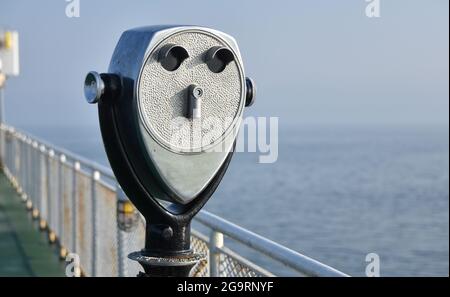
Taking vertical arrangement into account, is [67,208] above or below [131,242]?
below

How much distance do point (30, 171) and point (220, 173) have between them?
8.55 m

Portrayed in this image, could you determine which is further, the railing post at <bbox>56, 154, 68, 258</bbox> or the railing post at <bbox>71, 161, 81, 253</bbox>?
the railing post at <bbox>56, 154, 68, 258</bbox>

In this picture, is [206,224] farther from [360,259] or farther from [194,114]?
[360,259]

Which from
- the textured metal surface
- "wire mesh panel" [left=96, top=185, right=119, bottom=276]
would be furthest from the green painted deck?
the textured metal surface

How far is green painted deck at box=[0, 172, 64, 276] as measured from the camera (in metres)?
7.66

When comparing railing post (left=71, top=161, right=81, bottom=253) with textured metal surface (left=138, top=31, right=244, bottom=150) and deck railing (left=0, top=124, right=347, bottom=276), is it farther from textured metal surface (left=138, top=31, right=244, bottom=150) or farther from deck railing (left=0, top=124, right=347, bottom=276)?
textured metal surface (left=138, top=31, right=244, bottom=150)

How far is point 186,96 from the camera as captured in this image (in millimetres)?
2914

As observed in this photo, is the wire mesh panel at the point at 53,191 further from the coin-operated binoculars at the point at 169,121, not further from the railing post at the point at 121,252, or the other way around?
the coin-operated binoculars at the point at 169,121

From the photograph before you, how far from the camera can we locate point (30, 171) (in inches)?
442

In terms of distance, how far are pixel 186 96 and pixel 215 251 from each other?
46.5 inches

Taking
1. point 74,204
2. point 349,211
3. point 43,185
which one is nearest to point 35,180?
point 43,185

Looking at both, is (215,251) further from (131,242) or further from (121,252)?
(121,252)

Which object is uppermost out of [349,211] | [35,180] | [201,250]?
[201,250]

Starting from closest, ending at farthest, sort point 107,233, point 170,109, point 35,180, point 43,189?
point 170,109 < point 107,233 < point 43,189 < point 35,180
